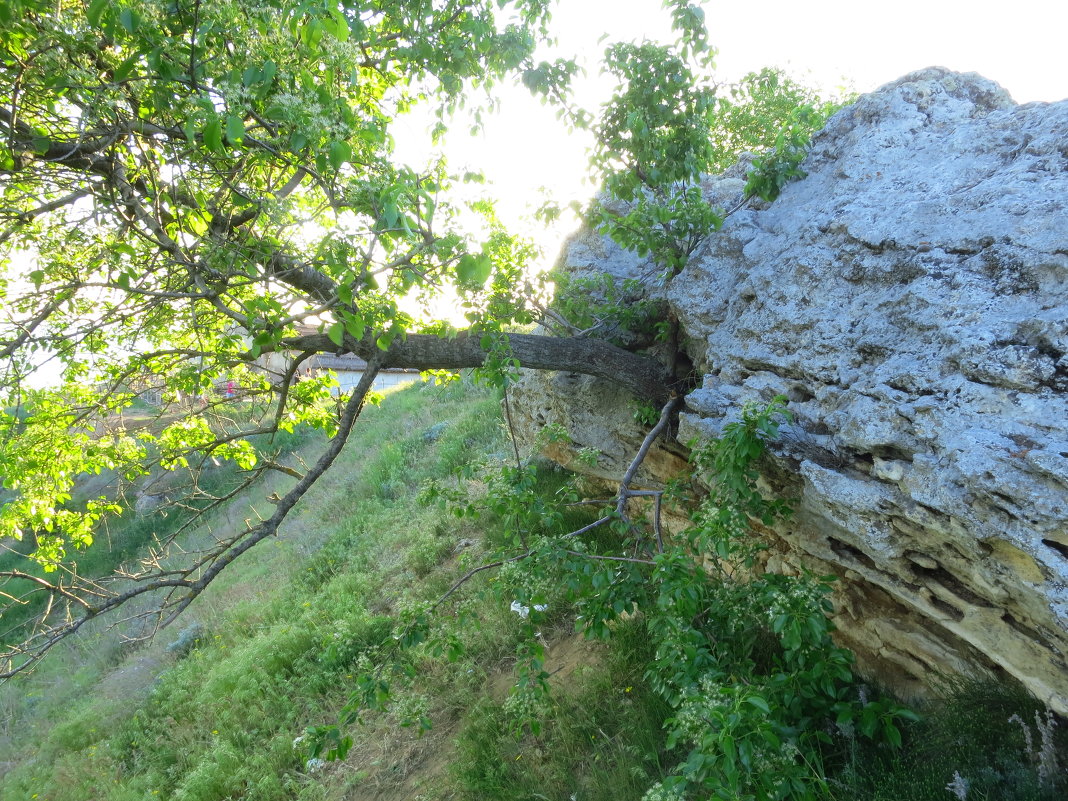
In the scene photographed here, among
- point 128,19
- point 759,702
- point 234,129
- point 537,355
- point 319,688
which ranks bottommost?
point 319,688

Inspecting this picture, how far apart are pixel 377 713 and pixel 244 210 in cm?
514

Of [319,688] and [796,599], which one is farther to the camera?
[319,688]

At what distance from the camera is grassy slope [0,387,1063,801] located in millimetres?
3816

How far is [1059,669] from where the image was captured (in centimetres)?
260

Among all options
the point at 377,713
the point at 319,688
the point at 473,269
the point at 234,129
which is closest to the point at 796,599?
the point at 473,269

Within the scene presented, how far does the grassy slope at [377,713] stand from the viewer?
3.82 m

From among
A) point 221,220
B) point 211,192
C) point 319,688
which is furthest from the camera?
point 319,688

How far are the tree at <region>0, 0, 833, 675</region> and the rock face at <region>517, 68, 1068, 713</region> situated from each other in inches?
35.8

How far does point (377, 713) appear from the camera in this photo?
689 centimetres

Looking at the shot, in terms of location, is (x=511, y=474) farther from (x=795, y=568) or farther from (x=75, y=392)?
(x=75, y=392)

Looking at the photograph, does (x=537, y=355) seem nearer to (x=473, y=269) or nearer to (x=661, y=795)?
(x=473, y=269)

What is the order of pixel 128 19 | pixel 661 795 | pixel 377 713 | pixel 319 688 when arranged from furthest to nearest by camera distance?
pixel 319 688
pixel 377 713
pixel 661 795
pixel 128 19

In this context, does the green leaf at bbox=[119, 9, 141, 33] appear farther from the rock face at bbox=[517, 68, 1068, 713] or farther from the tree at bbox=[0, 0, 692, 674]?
the rock face at bbox=[517, 68, 1068, 713]

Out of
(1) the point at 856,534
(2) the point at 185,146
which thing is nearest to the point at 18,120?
(2) the point at 185,146
